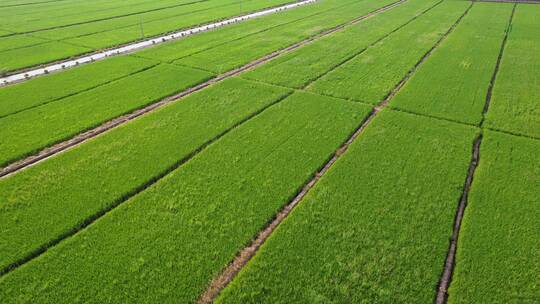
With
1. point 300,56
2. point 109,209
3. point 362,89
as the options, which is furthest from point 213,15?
point 109,209

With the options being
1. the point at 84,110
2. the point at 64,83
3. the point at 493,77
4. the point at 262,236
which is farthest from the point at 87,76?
the point at 493,77

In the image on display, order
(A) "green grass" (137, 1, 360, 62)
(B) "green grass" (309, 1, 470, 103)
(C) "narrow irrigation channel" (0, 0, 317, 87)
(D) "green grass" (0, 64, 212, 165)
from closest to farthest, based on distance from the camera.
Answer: (D) "green grass" (0, 64, 212, 165) < (B) "green grass" (309, 1, 470, 103) < (C) "narrow irrigation channel" (0, 0, 317, 87) < (A) "green grass" (137, 1, 360, 62)

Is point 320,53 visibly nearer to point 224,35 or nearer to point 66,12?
point 224,35

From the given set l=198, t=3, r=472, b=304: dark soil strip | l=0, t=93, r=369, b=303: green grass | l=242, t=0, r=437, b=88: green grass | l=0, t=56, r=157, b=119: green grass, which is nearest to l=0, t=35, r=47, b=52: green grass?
l=0, t=56, r=157, b=119: green grass

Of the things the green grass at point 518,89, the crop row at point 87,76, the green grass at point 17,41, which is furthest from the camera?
the green grass at point 17,41

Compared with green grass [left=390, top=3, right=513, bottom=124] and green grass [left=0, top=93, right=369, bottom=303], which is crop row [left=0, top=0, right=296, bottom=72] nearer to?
green grass [left=0, top=93, right=369, bottom=303]

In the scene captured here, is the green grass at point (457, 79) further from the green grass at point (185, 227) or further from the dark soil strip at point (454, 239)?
the green grass at point (185, 227)

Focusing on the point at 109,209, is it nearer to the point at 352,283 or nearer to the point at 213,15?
the point at 352,283

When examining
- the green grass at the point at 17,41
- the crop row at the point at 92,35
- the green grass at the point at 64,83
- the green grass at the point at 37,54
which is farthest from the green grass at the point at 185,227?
the green grass at the point at 17,41
